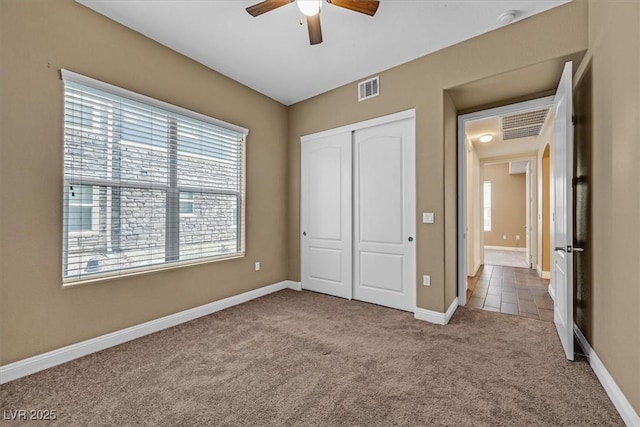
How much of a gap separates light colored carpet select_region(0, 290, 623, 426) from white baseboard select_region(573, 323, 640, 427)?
0.17 feet

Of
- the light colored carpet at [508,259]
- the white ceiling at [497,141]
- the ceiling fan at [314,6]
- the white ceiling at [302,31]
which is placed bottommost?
the light colored carpet at [508,259]

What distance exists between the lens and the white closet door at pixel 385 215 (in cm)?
327

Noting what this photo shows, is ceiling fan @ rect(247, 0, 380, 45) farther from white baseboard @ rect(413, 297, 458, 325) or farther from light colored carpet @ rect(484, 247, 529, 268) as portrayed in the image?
light colored carpet @ rect(484, 247, 529, 268)

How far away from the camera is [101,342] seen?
2.41 m

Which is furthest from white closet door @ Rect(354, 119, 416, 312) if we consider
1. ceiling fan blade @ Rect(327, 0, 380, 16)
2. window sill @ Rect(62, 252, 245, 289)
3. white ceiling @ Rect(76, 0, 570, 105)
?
window sill @ Rect(62, 252, 245, 289)

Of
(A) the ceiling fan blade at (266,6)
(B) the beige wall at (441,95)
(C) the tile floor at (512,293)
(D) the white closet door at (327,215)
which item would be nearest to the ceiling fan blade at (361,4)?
(A) the ceiling fan blade at (266,6)

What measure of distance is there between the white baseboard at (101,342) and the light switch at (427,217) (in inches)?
96.1

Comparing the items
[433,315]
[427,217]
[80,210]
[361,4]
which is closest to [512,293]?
[433,315]

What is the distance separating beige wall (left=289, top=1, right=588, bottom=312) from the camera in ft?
7.84

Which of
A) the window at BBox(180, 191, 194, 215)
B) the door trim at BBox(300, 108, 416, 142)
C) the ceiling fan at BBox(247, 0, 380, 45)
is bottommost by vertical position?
the window at BBox(180, 191, 194, 215)

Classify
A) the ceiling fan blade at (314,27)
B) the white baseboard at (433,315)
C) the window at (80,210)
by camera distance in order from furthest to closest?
the white baseboard at (433,315)
the window at (80,210)
the ceiling fan blade at (314,27)

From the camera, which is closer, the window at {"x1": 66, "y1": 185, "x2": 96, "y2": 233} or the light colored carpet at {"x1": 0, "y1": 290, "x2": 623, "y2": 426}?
the light colored carpet at {"x1": 0, "y1": 290, "x2": 623, "y2": 426}

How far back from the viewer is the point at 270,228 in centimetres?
415

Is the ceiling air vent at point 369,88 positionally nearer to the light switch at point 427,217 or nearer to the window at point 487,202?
the light switch at point 427,217
